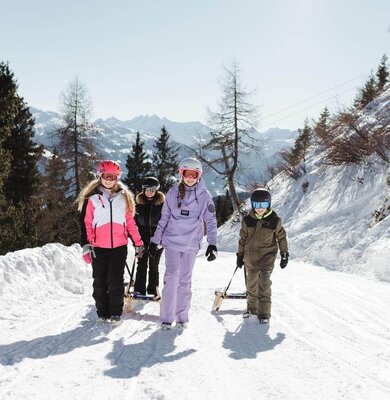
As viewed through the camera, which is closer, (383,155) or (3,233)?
(383,155)

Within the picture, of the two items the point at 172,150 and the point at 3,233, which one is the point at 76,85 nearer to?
the point at 3,233

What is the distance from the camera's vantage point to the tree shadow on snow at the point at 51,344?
13.3 feet

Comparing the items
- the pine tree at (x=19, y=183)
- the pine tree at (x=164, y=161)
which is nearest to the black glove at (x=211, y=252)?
the pine tree at (x=19, y=183)

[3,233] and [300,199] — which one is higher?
[300,199]

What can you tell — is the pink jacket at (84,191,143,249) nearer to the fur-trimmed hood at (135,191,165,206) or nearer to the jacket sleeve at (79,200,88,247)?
the jacket sleeve at (79,200,88,247)

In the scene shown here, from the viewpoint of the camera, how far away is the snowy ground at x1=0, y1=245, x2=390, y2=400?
3.37 metres

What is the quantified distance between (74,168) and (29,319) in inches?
915

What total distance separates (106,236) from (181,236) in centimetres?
93

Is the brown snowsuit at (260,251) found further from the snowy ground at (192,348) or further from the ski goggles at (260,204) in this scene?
the snowy ground at (192,348)

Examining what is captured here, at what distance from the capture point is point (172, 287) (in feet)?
17.7

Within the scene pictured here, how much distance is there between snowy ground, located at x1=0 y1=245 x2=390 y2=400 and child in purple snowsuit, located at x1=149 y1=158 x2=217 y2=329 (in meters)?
0.42

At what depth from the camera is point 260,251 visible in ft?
19.1

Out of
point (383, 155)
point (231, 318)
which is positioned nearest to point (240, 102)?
point (383, 155)

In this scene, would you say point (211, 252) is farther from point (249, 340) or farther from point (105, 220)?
point (105, 220)
